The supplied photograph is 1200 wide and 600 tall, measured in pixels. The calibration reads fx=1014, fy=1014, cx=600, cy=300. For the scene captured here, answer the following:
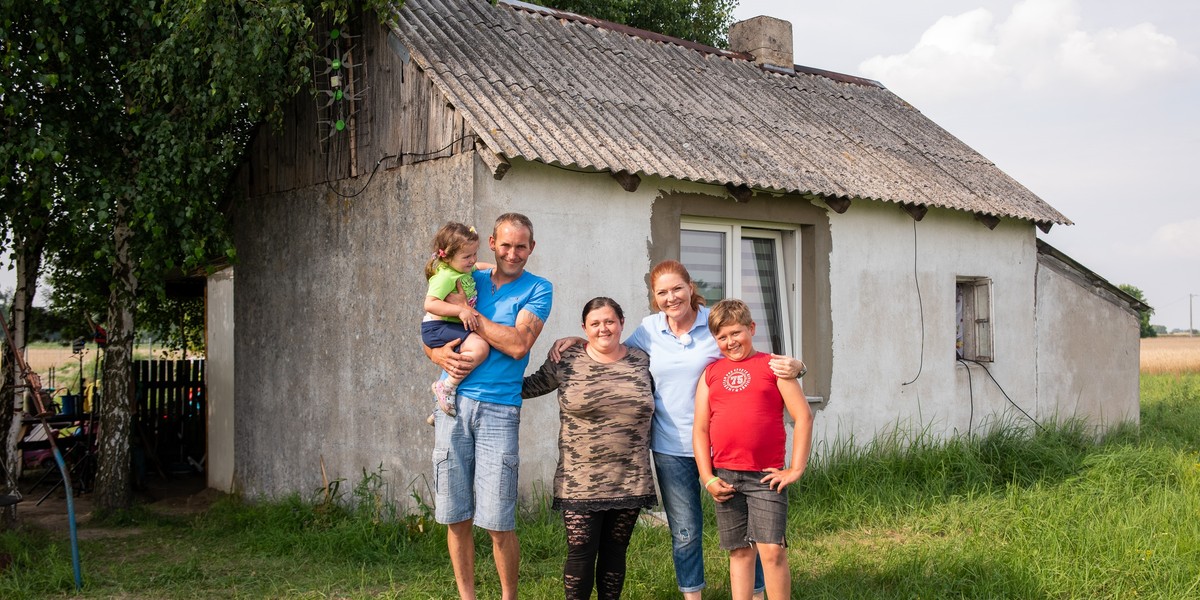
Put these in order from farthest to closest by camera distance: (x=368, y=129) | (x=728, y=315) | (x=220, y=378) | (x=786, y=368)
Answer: (x=220, y=378), (x=368, y=129), (x=728, y=315), (x=786, y=368)

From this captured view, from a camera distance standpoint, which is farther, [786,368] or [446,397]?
[446,397]

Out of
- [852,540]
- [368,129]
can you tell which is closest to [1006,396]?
[852,540]

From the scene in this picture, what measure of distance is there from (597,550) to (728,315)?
3.88ft

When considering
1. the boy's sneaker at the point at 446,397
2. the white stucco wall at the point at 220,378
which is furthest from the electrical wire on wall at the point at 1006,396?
the white stucco wall at the point at 220,378

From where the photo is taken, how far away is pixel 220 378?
10156 mm

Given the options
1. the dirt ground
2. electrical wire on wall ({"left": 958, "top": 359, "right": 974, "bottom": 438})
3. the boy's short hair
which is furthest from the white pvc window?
the dirt ground

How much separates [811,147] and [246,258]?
5261 mm

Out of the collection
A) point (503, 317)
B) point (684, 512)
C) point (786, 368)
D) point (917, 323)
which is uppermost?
point (503, 317)

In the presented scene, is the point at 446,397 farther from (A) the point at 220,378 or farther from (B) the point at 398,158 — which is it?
(A) the point at 220,378

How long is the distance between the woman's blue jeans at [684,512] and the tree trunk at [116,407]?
5752 millimetres

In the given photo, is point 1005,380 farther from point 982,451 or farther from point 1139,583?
point 1139,583

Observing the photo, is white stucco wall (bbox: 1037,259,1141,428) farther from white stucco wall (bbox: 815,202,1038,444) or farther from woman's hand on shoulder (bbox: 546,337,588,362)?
woman's hand on shoulder (bbox: 546,337,588,362)

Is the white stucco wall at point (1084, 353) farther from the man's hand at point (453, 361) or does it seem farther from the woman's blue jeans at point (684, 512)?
the man's hand at point (453, 361)

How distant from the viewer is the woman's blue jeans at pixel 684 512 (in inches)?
177
